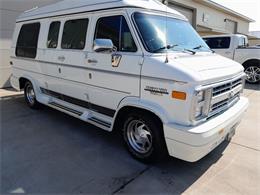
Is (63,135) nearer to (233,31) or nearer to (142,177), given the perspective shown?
(142,177)

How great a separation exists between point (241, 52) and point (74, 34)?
8284 millimetres

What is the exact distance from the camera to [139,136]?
11.8 ft

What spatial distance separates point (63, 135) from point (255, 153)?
344cm

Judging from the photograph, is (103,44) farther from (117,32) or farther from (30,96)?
(30,96)

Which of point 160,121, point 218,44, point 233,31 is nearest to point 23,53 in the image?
point 160,121

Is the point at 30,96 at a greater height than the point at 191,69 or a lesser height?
lesser

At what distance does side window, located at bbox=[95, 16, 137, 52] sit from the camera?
3.36 m

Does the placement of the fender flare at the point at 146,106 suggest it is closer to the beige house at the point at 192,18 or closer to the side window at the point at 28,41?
the side window at the point at 28,41

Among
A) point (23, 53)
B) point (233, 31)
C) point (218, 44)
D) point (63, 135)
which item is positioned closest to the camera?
point (63, 135)

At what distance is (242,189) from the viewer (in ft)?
9.55

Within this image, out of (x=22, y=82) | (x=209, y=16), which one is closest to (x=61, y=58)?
(x=22, y=82)

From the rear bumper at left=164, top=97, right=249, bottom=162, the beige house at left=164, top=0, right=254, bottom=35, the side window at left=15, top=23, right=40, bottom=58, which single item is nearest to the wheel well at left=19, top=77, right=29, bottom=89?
the side window at left=15, top=23, right=40, bottom=58

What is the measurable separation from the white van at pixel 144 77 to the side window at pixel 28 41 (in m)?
0.80

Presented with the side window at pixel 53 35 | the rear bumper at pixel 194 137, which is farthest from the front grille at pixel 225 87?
the side window at pixel 53 35
